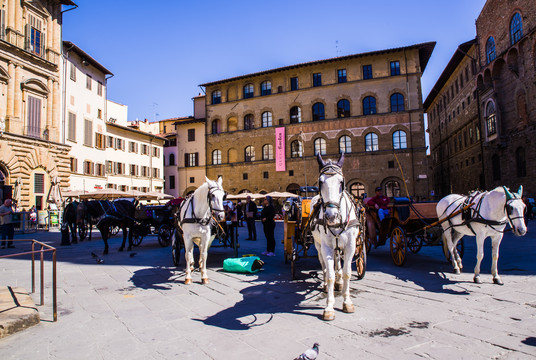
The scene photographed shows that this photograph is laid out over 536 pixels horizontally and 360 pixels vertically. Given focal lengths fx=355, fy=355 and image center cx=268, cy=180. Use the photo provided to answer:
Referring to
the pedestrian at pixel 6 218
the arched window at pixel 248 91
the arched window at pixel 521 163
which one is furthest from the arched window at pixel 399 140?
the pedestrian at pixel 6 218

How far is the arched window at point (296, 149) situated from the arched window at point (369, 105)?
21.8 ft

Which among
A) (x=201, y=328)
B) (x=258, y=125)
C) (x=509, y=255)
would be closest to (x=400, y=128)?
(x=258, y=125)

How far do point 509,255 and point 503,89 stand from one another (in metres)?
24.2

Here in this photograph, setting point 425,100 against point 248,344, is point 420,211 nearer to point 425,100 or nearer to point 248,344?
point 248,344

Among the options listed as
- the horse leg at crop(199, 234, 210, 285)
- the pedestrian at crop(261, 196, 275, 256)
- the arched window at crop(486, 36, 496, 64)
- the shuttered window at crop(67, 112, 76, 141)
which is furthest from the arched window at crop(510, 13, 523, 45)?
the shuttered window at crop(67, 112, 76, 141)

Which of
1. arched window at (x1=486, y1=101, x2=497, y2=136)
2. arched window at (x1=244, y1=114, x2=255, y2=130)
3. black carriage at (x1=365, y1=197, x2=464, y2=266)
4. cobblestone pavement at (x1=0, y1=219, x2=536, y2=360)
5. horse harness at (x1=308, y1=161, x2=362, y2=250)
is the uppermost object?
arched window at (x1=244, y1=114, x2=255, y2=130)

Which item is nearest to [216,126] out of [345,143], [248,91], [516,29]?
[248,91]

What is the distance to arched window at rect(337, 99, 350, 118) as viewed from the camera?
32781mm

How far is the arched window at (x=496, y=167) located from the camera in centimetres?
2842

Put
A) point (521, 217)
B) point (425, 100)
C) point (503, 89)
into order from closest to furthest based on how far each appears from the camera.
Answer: point (521, 217), point (503, 89), point (425, 100)

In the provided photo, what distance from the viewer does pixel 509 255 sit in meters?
8.82

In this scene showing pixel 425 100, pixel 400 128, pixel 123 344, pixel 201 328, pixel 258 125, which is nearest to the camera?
pixel 123 344

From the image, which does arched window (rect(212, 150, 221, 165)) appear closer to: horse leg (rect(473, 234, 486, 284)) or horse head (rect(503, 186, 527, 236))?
horse leg (rect(473, 234, 486, 284))

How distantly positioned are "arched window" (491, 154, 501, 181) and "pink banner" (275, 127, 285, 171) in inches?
695
